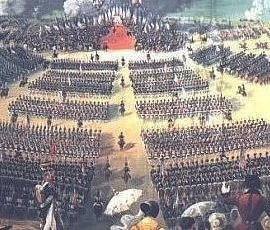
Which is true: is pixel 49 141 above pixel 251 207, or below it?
below

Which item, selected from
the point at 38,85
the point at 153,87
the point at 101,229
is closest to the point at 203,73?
the point at 153,87

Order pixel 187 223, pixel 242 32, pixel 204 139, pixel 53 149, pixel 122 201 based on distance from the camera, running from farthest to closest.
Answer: pixel 242 32 → pixel 204 139 → pixel 53 149 → pixel 122 201 → pixel 187 223

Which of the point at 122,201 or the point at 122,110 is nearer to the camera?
the point at 122,201

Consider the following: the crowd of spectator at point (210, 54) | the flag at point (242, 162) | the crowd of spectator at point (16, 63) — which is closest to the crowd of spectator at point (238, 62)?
the crowd of spectator at point (210, 54)

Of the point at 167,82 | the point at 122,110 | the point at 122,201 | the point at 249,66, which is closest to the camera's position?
the point at 122,201

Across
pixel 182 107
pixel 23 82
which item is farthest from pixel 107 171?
pixel 23 82

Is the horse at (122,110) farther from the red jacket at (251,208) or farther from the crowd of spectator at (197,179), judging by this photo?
the red jacket at (251,208)

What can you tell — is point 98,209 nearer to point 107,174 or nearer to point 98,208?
point 98,208
